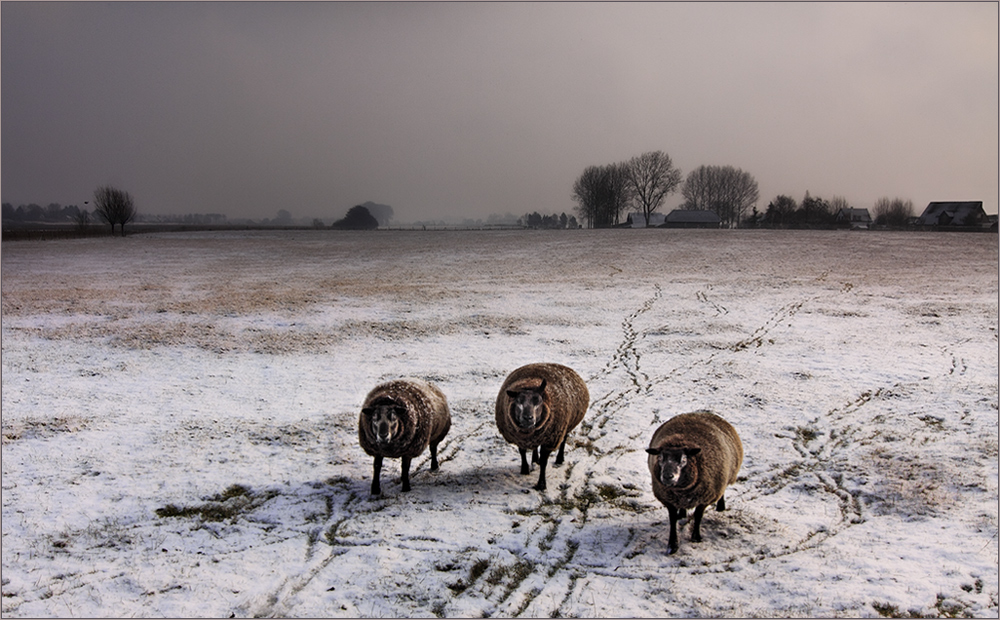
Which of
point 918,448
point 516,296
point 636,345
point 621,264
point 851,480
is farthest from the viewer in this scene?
point 621,264

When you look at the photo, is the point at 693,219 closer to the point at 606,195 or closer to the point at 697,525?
the point at 606,195

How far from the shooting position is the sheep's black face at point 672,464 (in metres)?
7.08

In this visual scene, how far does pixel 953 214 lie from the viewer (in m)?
100

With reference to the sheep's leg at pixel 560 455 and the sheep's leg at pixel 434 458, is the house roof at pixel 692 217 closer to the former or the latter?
the sheep's leg at pixel 560 455

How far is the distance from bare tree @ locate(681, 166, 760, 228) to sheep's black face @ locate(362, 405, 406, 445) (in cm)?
13354

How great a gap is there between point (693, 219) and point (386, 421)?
4572 inches

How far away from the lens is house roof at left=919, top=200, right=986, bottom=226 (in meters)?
92.0

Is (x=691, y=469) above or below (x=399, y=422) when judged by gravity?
below

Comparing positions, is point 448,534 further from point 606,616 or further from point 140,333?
point 140,333

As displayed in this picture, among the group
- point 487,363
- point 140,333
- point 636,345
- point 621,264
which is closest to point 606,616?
point 487,363

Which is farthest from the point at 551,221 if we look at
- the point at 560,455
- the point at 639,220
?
the point at 560,455

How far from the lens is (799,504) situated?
8.66 metres

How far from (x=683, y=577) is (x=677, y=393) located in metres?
7.20

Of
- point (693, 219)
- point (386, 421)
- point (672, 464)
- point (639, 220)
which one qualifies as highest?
point (639, 220)
